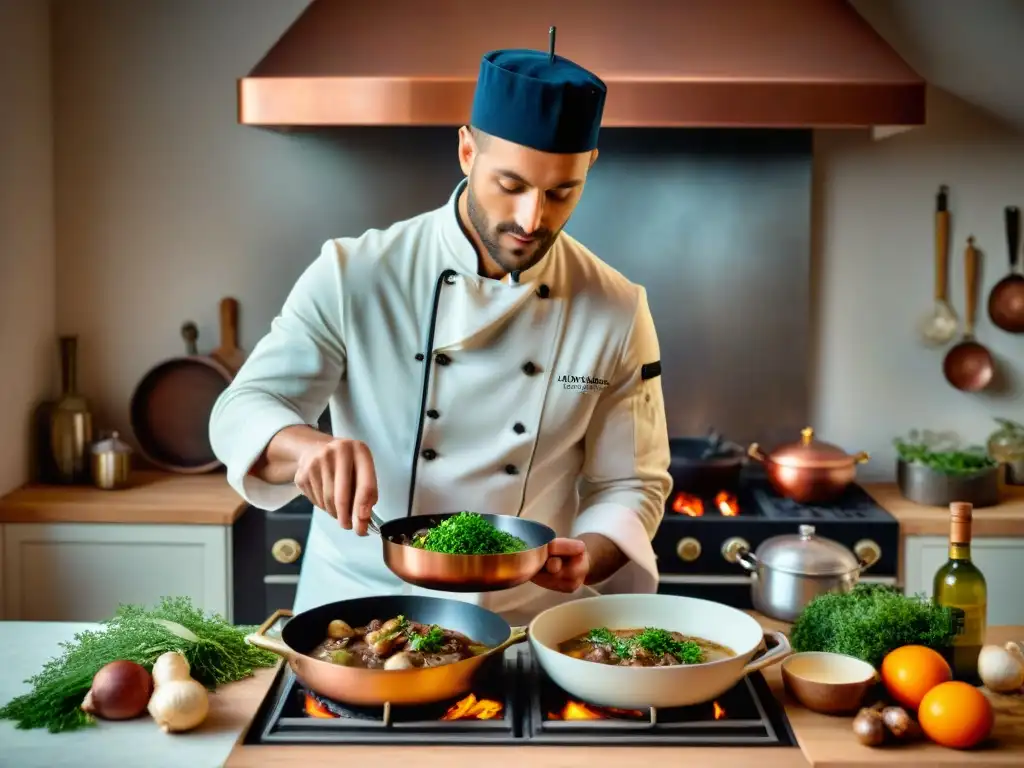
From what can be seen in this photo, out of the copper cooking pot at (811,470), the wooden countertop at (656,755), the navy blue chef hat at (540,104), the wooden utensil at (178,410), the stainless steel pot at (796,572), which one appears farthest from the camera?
the wooden utensil at (178,410)

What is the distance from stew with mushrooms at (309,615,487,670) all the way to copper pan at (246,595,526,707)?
0.05ft

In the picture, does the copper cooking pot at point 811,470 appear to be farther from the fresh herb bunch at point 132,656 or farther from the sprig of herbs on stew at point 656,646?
the fresh herb bunch at point 132,656

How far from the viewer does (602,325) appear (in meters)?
2.03

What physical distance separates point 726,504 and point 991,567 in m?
0.72

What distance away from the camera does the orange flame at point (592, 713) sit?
4.74ft

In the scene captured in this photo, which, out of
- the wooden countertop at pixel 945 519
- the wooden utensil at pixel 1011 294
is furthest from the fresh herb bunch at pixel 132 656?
the wooden utensil at pixel 1011 294

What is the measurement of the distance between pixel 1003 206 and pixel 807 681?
95.9 inches

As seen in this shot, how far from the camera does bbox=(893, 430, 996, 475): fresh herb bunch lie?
3.11m

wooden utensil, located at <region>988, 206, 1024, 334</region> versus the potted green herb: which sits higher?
wooden utensil, located at <region>988, 206, 1024, 334</region>

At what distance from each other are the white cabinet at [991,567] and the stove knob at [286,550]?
1.59m

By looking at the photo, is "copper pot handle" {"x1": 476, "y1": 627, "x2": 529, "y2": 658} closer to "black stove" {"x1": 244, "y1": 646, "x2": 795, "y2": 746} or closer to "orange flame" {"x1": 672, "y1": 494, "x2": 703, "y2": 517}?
"black stove" {"x1": 244, "y1": 646, "x2": 795, "y2": 746}

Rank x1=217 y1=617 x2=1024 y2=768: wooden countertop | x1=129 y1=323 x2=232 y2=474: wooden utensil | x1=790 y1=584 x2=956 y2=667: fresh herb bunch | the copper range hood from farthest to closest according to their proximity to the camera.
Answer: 1. x1=129 y1=323 x2=232 y2=474: wooden utensil
2. the copper range hood
3. x1=790 y1=584 x2=956 y2=667: fresh herb bunch
4. x1=217 y1=617 x2=1024 y2=768: wooden countertop

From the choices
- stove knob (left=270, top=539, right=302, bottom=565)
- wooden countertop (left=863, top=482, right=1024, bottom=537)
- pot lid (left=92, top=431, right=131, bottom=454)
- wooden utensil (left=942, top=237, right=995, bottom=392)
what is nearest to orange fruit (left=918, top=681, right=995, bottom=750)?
wooden countertop (left=863, top=482, right=1024, bottom=537)

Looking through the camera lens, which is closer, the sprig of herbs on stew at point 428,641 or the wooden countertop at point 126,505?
the sprig of herbs on stew at point 428,641
